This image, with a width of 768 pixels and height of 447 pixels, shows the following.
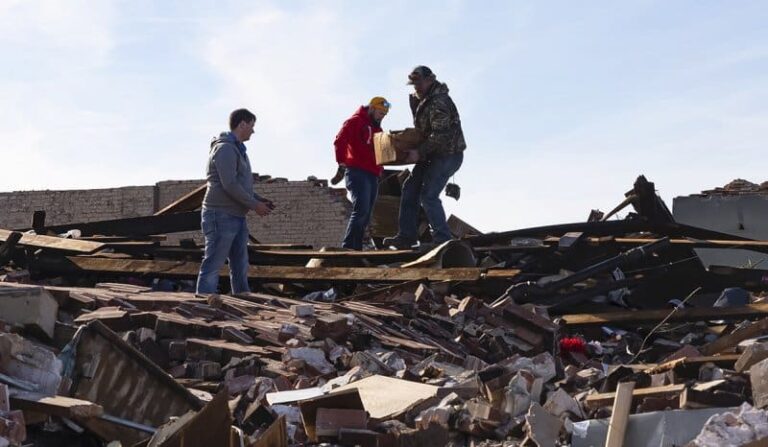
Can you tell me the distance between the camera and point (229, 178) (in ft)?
29.2

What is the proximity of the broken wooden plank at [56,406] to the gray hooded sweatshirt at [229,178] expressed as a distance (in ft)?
12.6

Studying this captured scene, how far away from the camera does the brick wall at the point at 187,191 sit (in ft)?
71.5

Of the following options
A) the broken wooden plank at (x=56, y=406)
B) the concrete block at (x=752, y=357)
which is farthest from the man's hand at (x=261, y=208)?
the concrete block at (x=752, y=357)

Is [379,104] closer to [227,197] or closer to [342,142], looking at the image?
[342,142]

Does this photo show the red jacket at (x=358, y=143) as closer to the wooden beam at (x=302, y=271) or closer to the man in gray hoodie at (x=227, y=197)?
the wooden beam at (x=302, y=271)

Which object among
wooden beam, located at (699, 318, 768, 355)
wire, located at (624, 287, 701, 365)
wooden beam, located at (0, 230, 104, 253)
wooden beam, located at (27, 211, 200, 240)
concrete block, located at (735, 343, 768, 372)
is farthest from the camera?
wooden beam, located at (27, 211, 200, 240)

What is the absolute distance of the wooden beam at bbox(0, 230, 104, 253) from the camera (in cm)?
1128

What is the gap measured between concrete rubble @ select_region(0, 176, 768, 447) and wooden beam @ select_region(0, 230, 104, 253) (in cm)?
3

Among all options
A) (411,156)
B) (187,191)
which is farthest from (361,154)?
(187,191)

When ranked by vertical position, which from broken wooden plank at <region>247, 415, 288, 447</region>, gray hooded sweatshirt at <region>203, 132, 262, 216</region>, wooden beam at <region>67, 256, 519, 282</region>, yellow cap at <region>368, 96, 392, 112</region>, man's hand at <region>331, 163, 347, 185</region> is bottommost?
broken wooden plank at <region>247, 415, 288, 447</region>

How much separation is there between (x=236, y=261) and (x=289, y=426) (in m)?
3.84

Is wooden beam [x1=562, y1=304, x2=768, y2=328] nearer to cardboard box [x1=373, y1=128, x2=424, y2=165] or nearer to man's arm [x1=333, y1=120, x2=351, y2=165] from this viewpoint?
cardboard box [x1=373, y1=128, x2=424, y2=165]

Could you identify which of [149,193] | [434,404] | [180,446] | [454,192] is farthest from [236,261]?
[149,193]

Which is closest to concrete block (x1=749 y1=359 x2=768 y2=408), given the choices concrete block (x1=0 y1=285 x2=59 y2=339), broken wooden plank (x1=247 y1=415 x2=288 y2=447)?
A: broken wooden plank (x1=247 y1=415 x2=288 y2=447)
